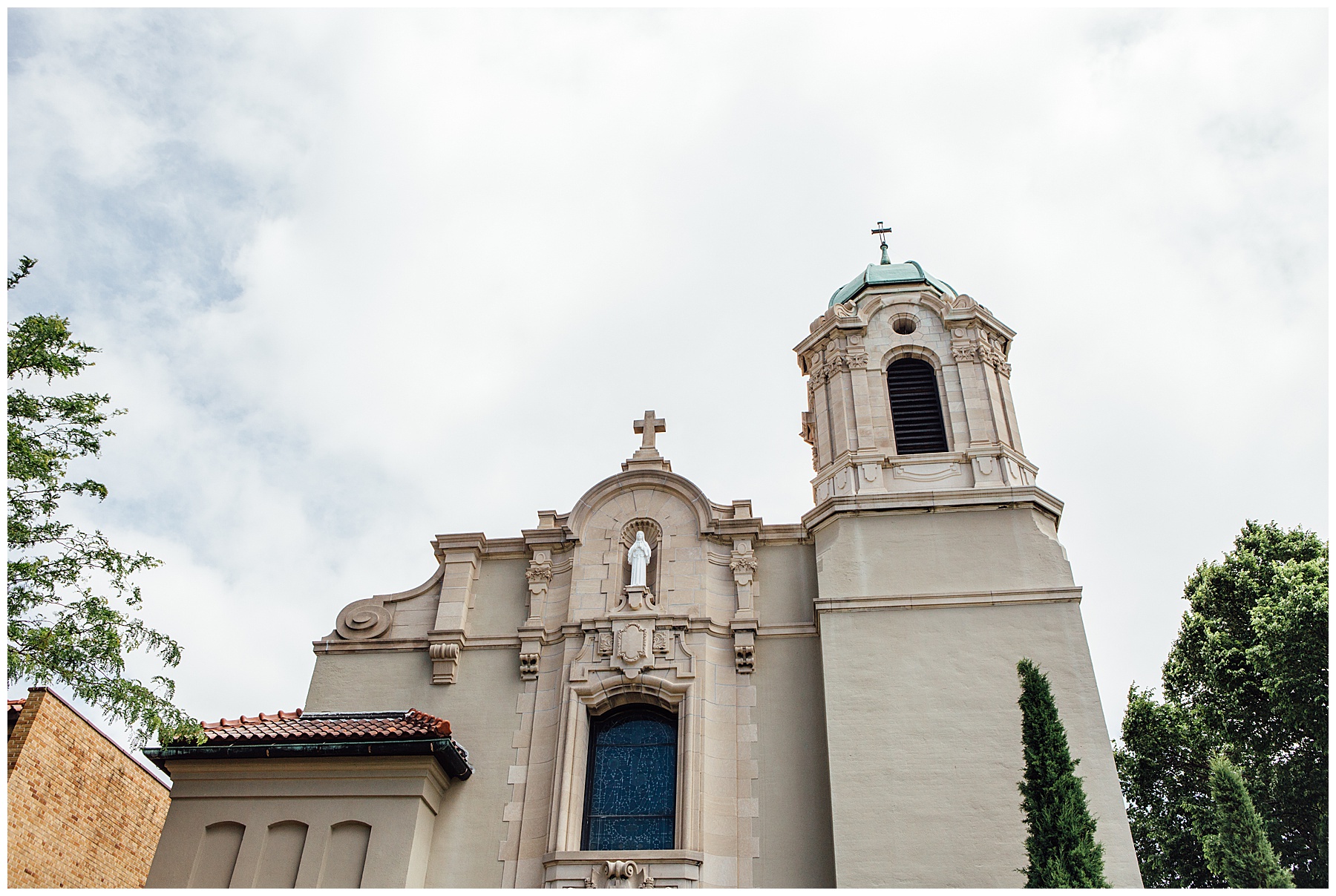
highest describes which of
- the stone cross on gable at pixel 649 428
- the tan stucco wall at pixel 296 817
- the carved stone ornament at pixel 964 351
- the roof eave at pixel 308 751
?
the carved stone ornament at pixel 964 351

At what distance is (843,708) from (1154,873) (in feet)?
34.4

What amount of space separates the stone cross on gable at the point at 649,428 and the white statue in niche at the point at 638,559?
2.56m

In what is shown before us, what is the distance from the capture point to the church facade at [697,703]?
15.0 meters

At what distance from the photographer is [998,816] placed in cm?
1473

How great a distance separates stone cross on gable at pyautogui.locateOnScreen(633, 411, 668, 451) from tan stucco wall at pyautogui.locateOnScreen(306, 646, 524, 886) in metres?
5.25

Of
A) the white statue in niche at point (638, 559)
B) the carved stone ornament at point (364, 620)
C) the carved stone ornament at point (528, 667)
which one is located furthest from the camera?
the carved stone ornament at point (364, 620)

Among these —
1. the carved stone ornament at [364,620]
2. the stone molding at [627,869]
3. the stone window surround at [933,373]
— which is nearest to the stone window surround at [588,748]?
the stone molding at [627,869]

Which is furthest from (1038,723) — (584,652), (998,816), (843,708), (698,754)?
(584,652)

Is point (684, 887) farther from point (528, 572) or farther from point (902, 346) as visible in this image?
point (902, 346)

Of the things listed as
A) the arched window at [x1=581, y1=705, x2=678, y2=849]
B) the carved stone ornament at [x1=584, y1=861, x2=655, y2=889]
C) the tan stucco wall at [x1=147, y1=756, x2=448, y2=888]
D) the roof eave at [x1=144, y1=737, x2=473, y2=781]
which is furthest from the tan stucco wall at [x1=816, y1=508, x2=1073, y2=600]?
the tan stucco wall at [x1=147, y1=756, x2=448, y2=888]

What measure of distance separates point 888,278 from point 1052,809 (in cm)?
1454

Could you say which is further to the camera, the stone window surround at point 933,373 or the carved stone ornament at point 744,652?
the stone window surround at point 933,373

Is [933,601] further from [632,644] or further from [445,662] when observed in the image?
[445,662]

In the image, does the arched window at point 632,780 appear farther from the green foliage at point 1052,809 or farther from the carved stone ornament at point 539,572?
the green foliage at point 1052,809
